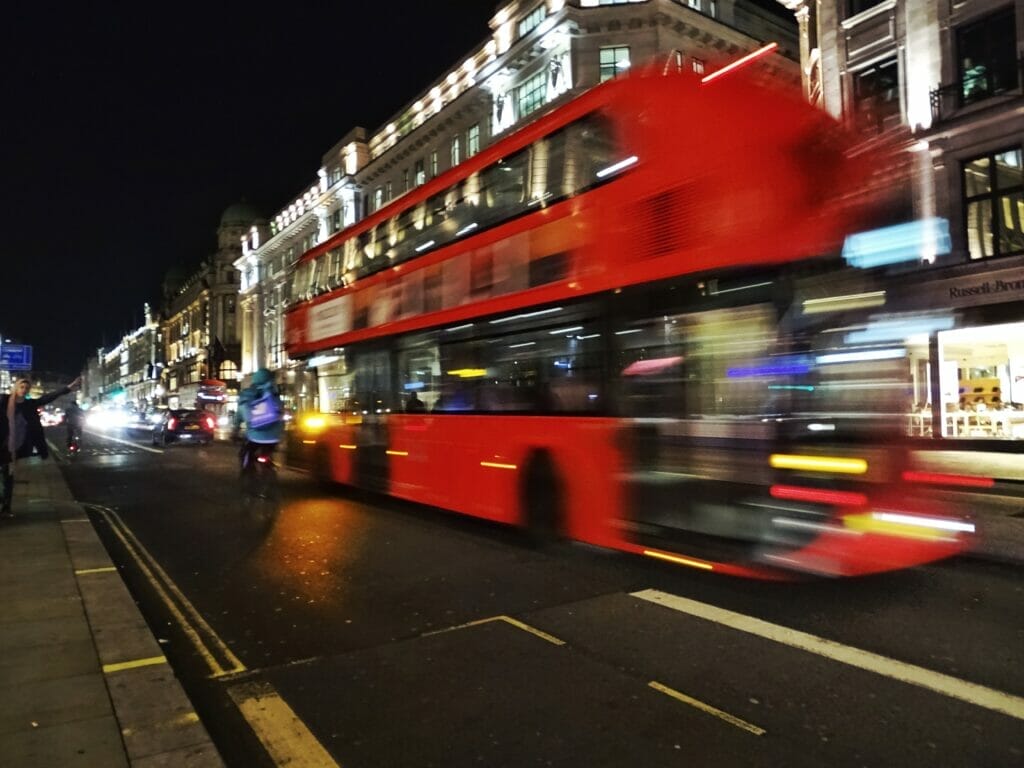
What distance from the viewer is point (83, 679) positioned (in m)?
4.38

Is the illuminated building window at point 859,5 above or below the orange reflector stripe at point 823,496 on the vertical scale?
above

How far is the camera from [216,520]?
35.2 ft

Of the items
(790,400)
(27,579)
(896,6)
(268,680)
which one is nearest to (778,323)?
(790,400)

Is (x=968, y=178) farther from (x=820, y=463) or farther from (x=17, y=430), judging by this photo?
(x=17, y=430)

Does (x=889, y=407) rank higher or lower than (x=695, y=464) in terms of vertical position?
higher

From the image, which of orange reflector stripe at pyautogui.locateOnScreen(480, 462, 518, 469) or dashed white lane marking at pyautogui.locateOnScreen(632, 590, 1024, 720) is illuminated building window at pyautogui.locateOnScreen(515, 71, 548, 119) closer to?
orange reflector stripe at pyautogui.locateOnScreen(480, 462, 518, 469)

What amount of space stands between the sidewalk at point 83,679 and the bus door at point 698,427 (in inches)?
153

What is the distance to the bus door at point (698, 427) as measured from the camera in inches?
225

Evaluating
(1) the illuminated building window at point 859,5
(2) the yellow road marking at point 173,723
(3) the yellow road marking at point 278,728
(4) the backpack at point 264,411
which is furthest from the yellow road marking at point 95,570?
(1) the illuminated building window at point 859,5

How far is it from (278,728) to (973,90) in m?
22.9

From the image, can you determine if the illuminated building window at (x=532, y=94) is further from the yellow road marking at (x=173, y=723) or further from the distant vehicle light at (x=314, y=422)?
the yellow road marking at (x=173, y=723)

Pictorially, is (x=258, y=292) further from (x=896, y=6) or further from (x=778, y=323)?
(x=778, y=323)

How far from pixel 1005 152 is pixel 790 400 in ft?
60.1

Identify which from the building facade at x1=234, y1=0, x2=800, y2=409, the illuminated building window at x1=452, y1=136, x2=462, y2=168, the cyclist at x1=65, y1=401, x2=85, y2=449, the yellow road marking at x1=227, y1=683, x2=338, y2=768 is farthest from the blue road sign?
the yellow road marking at x1=227, y1=683, x2=338, y2=768
